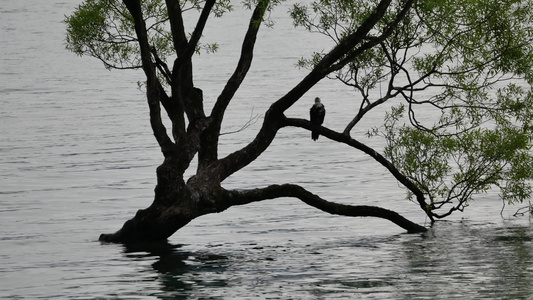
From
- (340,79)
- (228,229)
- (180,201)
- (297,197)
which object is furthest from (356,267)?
(228,229)

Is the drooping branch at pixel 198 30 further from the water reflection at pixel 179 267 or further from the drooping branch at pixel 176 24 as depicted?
the water reflection at pixel 179 267

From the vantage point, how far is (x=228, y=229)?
107 feet

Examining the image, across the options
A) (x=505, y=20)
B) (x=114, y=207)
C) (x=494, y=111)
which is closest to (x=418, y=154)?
(x=494, y=111)

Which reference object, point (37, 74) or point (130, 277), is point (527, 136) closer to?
point (130, 277)

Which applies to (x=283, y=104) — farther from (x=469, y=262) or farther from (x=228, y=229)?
(x=228, y=229)

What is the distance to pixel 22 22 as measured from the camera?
123 m

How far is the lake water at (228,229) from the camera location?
70.3 feet

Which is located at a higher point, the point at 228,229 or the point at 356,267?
the point at 228,229

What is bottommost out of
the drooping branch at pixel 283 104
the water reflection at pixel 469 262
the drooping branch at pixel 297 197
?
the water reflection at pixel 469 262

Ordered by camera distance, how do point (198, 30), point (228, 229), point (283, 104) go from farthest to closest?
point (228, 229)
point (283, 104)
point (198, 30)

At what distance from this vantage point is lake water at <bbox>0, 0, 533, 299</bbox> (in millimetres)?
21438

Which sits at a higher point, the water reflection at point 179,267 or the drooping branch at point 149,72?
the drooping branch at point 149,72

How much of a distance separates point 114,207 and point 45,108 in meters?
34.4

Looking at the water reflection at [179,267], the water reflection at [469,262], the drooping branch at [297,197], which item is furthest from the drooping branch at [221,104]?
the water reflection at [469,262]
